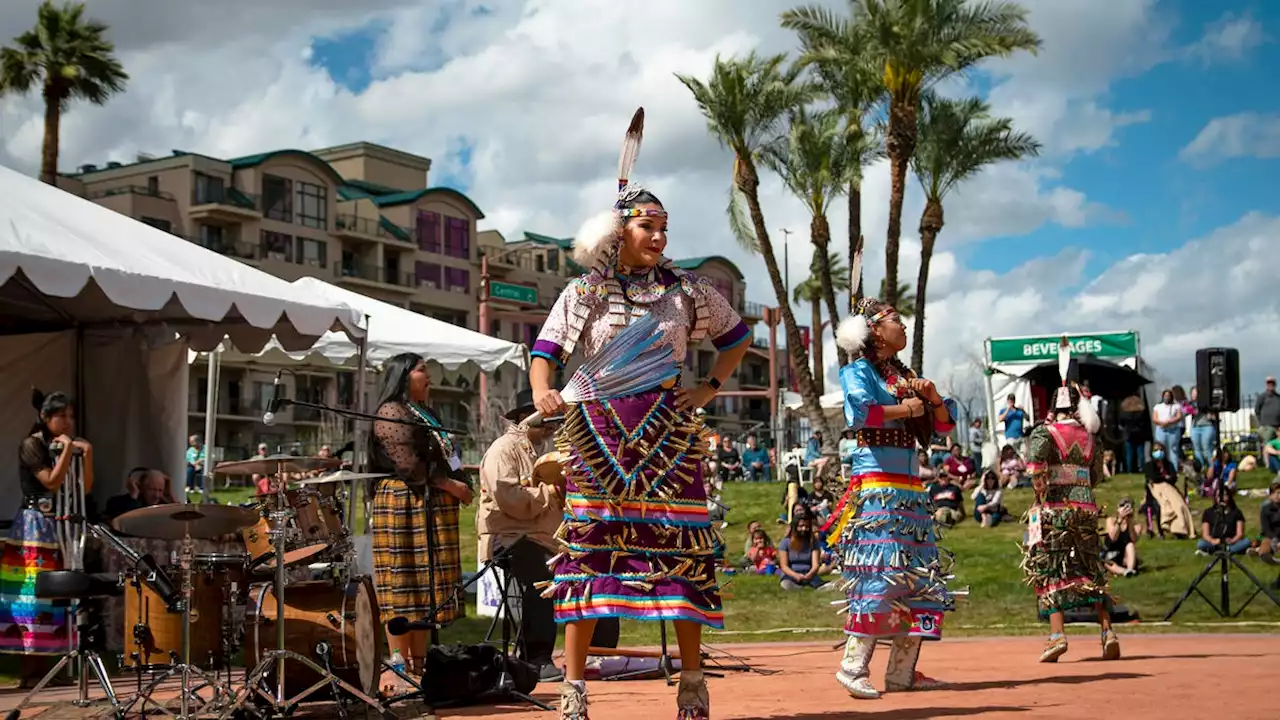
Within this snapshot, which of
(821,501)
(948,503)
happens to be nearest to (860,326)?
(821,501)

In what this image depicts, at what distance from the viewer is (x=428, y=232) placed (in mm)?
76375

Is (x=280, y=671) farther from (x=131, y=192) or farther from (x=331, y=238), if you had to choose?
(x=331, y=238)

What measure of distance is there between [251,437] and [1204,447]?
2109 inches

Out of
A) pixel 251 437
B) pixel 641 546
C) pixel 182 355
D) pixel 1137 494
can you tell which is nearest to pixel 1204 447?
pixel 1137 494

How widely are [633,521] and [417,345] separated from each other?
10.8 m

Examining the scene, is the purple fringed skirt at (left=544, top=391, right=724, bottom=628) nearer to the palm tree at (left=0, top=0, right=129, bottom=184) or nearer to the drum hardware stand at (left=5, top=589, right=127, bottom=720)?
the drum hardware stand at (left=5, top=589, right=127, bottom=720)

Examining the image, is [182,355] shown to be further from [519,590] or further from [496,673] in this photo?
[496,673]

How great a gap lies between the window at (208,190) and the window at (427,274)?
12.4 metres

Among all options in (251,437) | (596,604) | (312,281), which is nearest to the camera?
(596,604)

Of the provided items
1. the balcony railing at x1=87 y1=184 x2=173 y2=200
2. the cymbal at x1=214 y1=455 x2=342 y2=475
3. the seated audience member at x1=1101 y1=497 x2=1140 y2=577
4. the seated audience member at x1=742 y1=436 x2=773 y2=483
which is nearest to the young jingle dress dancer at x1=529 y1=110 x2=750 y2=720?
the cymbal at x1=214 y1=455 x2=342 y2=475

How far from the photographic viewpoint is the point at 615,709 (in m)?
7.44

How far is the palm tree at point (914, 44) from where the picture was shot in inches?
1108

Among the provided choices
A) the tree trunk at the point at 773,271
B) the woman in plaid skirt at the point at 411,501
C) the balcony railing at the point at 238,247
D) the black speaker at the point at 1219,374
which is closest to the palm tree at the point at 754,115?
the tree trunk at the point at 773,271

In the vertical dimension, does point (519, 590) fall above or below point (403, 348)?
below
